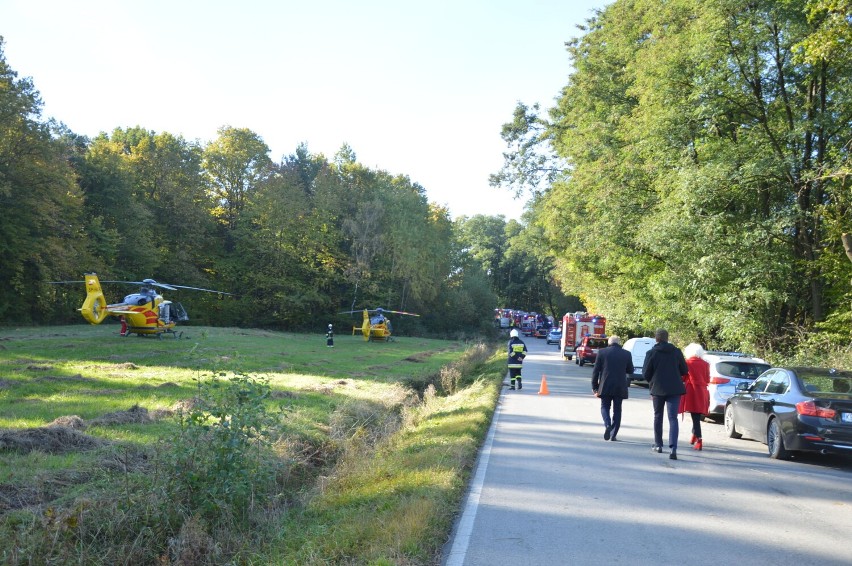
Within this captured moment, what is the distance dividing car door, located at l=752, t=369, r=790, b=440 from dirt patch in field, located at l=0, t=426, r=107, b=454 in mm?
10616

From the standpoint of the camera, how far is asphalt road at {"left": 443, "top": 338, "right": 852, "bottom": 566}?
231 inches

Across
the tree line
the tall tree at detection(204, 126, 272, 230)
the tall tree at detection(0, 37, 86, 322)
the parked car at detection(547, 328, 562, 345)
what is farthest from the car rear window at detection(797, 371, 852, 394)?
the tall tree at detection(204, 126, 272, 230)

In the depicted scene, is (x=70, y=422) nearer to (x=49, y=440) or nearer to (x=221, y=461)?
(x=49, y=440)

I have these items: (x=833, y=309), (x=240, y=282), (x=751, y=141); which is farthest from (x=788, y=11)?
(x=240, y=282)

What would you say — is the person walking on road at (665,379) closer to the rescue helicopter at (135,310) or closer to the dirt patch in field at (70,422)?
the dirt patch in field at (70,422)

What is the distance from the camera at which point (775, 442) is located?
1083 centimetres

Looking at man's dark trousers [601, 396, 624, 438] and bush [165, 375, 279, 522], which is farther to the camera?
man's dark trousers [601, 396, 624, 438]

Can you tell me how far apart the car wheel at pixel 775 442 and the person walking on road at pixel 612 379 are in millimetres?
2348

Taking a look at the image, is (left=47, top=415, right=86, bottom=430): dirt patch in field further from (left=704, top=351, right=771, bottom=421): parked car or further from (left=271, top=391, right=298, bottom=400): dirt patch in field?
(left=704, top=351, right=771, bottom=421): parked car

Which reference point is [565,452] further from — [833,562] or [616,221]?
[616,221]

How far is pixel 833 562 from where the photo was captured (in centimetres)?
568

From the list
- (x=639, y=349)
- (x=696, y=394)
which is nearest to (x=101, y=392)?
(x=696, y=394)

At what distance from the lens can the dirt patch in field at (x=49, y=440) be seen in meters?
9.76

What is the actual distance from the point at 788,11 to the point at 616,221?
9742 millimetres
